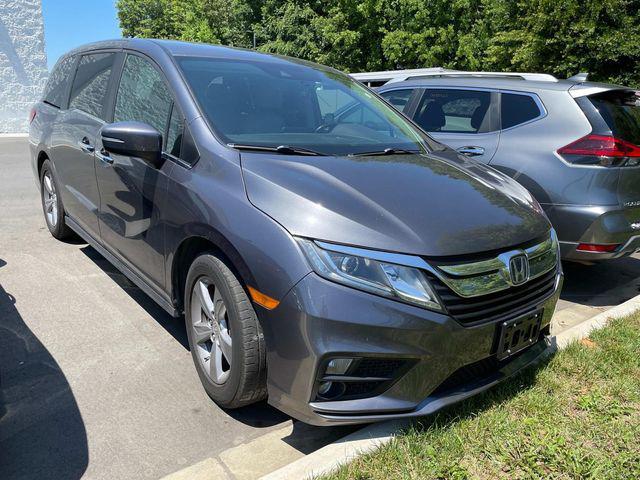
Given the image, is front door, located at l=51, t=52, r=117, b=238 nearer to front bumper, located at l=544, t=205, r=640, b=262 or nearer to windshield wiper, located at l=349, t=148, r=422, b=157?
windshield wiper, located at l=349, t=148, r=422, b=157

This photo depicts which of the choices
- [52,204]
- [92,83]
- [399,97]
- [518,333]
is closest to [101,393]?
[518,333]

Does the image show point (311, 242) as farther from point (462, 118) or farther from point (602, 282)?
point (602, 282)

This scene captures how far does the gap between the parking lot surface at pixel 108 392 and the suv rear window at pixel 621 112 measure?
135 cm

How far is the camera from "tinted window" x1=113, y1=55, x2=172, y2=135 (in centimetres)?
307

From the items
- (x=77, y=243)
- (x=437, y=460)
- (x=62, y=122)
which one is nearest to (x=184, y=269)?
(x=437, y=460)

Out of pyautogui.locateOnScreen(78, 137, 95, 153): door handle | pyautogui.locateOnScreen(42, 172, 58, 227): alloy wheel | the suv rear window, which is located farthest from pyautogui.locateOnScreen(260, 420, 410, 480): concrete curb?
pyautogui.locateOnScreen(42, 172, 58, 227): alloy wheel

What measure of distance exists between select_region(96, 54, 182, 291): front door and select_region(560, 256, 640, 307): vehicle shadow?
10.8 feet

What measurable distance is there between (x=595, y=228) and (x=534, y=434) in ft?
6.78

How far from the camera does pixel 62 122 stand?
14.4 ft

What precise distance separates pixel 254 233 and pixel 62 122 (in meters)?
2.98

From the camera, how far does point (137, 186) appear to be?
10.2 ft

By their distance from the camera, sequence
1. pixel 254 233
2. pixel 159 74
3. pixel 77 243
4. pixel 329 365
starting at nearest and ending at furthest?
pixel 329 365, pixel 254 233, pixel 159 74, pixel 77 243

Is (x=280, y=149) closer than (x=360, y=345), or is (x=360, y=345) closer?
(x=360, y=345)

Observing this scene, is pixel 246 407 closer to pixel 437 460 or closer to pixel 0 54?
pixel 437 460
